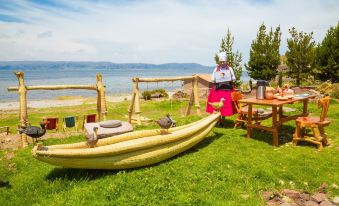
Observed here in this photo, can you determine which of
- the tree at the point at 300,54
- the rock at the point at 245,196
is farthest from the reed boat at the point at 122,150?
the tree at the point at 300,54

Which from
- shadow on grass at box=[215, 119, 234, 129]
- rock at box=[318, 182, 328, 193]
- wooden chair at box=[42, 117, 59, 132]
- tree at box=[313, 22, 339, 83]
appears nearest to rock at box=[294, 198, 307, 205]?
rock at box=[318, 182, 328, 193]

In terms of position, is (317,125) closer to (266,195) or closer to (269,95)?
(269,95)

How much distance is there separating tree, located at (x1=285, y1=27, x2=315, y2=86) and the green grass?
2588cm

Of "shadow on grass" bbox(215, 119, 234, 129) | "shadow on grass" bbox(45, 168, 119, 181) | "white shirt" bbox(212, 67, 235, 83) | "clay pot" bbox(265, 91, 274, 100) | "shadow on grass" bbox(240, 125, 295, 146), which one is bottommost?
"shadow on grass" bbox(45, 168, 119, 181)

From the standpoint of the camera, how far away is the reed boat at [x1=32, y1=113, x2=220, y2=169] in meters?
5.79

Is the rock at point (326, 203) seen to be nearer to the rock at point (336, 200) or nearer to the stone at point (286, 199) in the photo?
the rock at point (336, 200)

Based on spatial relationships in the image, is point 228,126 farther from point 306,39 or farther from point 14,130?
point 306,39

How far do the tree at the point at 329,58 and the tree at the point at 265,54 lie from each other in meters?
4.43

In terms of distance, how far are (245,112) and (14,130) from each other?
15943 mm

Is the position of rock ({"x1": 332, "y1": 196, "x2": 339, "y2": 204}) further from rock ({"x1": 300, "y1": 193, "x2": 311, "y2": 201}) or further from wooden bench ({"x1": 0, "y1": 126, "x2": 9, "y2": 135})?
wooden bench ({"x1": 0, "y1": 126, "x2": 9, "y2": 135})

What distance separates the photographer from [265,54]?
33.7 metres

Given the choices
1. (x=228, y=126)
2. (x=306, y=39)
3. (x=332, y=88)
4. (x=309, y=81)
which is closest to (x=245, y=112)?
(x=228, y=126)

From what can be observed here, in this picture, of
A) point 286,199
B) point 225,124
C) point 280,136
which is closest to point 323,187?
point 286,199

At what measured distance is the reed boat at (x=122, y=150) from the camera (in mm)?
5785
